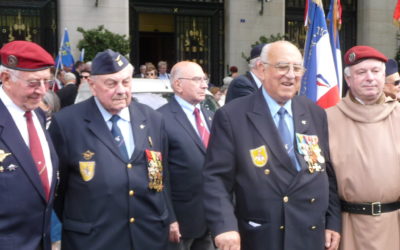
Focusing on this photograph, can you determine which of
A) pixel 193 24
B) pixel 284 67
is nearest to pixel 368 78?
pixel 284 67

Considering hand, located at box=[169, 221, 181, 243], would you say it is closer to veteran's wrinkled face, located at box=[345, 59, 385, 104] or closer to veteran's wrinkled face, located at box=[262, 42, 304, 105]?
veteran's wrinkled face, located at box=[262, 42, 304, 105]

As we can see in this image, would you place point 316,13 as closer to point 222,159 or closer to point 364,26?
point 222,159

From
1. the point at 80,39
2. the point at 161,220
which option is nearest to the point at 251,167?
the point at 161,220

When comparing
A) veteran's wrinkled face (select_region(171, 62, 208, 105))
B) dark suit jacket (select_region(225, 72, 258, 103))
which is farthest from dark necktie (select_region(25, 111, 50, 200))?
dark suit jacket (select_region(225, 72, 258, 103))

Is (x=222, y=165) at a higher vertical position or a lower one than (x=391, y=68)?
lower

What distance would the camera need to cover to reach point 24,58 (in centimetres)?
332

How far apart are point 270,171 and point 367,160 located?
0.81 metres

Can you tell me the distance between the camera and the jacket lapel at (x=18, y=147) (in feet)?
10.5

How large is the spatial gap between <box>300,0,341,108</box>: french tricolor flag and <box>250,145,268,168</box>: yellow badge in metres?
2.63

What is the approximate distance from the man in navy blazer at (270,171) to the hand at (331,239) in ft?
0.25

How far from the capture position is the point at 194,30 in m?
19.0

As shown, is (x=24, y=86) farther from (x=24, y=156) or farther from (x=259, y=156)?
(x=259, y=156)

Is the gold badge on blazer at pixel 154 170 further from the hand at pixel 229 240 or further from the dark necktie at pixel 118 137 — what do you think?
the hand at pixel 229 240

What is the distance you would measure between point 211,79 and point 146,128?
50.5 ft
